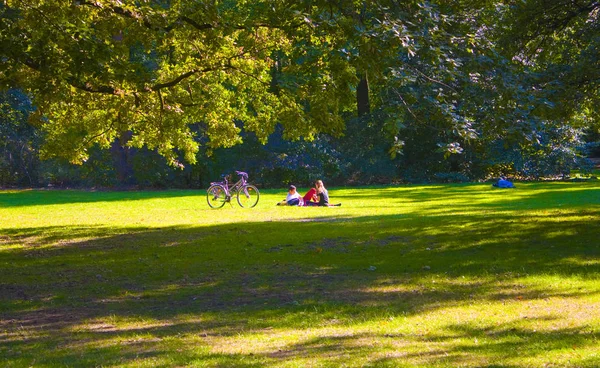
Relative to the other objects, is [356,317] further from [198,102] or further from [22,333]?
[198,102]

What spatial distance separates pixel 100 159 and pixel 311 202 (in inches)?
615

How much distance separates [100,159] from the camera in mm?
38625

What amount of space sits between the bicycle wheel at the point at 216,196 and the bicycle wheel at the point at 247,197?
1.76 feet

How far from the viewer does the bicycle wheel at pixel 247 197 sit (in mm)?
26439

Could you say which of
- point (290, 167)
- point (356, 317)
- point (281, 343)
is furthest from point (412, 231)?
point (290, 167)

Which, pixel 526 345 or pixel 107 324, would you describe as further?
pixel 107 324

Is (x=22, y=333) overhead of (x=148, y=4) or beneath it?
beneath

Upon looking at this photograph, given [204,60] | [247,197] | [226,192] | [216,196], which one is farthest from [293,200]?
[204,60]

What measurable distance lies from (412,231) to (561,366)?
1137 centimetres

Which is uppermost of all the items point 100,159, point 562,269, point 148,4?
point 148,4

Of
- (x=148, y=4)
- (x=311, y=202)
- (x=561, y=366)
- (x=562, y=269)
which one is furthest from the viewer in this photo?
(x=311, y=202)

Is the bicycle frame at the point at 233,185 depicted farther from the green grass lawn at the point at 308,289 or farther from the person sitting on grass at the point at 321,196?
the green grass lawn at the point at 308,289

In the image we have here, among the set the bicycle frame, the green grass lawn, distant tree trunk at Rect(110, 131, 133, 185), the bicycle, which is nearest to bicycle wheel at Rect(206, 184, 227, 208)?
the bicycle

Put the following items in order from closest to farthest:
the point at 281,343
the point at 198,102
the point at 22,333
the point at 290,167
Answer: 1. the point at 281,343
2. the point at 22,333
3. the point at 198,102
4. the point at 290,167
